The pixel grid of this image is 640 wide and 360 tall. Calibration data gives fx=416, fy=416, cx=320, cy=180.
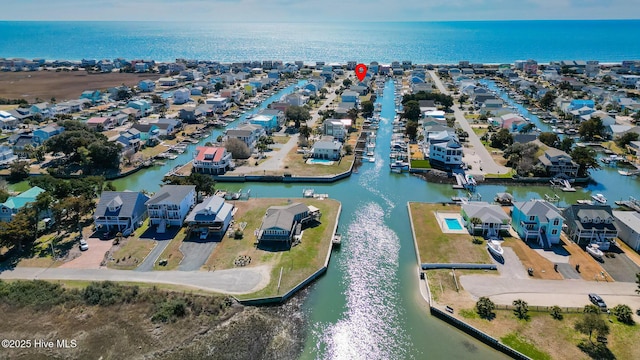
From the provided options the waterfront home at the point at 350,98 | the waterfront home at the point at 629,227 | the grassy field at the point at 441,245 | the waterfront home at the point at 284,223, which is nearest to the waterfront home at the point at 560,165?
the waterfront home at the point at 629,227

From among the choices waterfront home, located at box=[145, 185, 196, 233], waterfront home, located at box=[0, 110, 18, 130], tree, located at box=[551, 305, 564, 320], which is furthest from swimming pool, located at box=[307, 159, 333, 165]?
waterfront home, located at box=[0, 110, 18, 130]

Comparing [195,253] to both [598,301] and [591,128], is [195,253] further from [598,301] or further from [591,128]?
[591,128]

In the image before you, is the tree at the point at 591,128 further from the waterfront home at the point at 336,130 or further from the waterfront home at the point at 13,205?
the waterfront home at the point at 13,205

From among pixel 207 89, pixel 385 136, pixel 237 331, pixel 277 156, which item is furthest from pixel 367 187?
pixel 207 89

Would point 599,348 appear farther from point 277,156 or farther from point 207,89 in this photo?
point 207,89

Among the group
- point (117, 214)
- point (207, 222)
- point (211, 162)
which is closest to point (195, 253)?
point (207, 222)

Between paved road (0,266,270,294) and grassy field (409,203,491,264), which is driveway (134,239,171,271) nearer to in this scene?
paved road (0,266,270,294)
